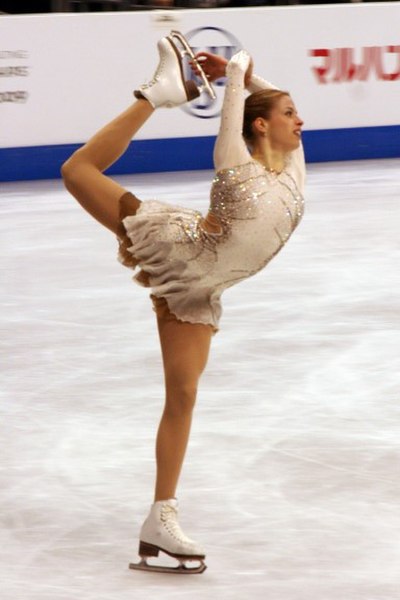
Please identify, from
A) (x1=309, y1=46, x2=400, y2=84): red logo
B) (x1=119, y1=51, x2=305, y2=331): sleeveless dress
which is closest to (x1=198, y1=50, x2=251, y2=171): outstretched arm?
(x1=119, y1=51, x2=305, y2=331): sleeveless dress

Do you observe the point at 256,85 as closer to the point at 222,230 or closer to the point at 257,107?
the point at 257,107

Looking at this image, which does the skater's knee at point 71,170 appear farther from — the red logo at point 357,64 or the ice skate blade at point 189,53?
the red logo at point 357,64

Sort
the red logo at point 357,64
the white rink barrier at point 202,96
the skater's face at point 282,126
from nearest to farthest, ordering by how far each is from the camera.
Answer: the skater's face at point 282,126, the white rink barrier at point 202,96, the red logo at point 357,64

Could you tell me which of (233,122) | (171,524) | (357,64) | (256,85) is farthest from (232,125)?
(357,64)

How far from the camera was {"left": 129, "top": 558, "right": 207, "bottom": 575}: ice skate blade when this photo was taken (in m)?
3.06

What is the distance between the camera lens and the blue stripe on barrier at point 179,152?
9.60 meters

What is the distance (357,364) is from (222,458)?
117 centimetres

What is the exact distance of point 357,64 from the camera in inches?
402

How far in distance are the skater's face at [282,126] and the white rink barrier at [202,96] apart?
21.6 feet

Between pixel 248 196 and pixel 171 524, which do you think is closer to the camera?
pixel 248 196

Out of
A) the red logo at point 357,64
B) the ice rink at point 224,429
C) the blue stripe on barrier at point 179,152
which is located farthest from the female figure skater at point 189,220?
the red logo at point 357,64

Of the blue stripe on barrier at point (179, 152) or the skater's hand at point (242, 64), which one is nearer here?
the skater's hand at point (242, 64)

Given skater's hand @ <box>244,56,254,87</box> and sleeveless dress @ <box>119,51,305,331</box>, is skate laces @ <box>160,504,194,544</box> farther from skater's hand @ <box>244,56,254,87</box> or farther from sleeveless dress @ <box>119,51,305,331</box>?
skater's hand @ <box>244,56,254,87</box>

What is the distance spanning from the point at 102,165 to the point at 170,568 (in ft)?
3.12
